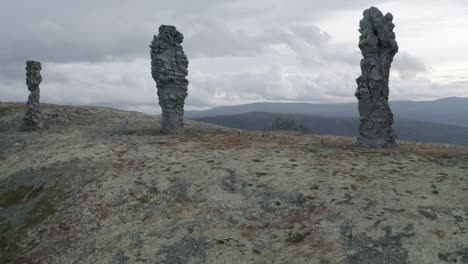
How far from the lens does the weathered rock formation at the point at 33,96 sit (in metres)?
55.5

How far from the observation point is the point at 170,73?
160 feet

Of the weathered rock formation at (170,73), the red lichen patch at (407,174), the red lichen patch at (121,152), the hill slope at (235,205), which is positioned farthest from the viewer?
the weathered rock formation at (170,73)

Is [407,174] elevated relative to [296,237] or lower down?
elevated

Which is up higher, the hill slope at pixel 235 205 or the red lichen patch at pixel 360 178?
the red lichen patch at pixel 360 178

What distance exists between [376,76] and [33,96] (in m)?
44.4

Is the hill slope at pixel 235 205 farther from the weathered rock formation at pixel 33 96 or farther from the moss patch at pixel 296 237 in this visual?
the weathered rock formation at pixel 33 96

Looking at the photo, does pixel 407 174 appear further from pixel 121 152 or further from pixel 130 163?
pixel 121 152

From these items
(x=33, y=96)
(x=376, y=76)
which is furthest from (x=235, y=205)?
(x=33, y=96)

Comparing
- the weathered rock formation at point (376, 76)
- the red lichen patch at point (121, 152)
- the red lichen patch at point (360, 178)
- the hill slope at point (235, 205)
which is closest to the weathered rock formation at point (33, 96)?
the hill slope at point (235, 205)

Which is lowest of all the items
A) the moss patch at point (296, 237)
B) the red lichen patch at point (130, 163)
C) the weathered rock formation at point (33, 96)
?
the moss patch at point (296, 237)

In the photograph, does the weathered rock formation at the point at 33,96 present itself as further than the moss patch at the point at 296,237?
Yes

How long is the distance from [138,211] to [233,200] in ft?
20.4

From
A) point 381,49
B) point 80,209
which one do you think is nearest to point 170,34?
point 381,49

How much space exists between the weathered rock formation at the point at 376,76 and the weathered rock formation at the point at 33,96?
42.0 m
